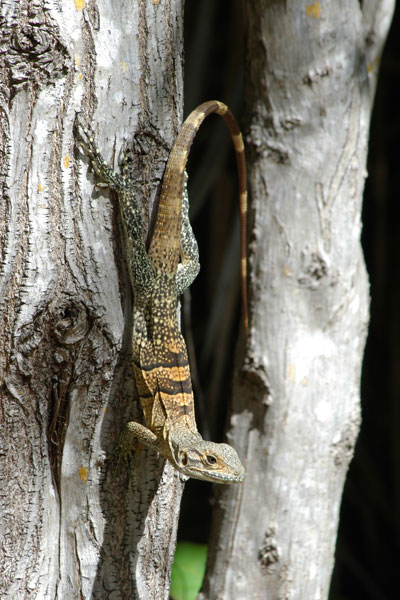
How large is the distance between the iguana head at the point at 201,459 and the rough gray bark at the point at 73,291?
0.11 m

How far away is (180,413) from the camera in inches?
92.8

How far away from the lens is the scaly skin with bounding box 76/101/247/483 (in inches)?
84.6

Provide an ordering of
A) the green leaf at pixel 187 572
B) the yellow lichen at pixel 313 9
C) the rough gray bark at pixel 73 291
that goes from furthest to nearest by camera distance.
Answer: the green leaf at pixel 187 572 → the yellow lichen at pixel 313 9 → the rough gray bark at pixel 73 291

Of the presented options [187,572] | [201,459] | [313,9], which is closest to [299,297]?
[201,459]

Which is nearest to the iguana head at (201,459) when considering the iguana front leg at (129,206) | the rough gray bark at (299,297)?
the iguana front leg at (129,206)

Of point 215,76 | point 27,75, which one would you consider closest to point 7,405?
point 27,75

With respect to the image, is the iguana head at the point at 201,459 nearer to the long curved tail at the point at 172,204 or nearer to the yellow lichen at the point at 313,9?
the long curved tail at the point at 172,204

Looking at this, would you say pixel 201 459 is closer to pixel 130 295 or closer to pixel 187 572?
pixel 130 295

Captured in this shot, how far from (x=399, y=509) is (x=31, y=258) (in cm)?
434

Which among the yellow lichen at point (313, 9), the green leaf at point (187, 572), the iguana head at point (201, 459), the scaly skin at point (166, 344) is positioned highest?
the yellow lichen at point (313, 9)

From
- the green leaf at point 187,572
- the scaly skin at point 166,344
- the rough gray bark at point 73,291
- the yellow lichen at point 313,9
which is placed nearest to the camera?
the rough gray bark at point 73,291

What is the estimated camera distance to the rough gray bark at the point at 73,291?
1.87 m

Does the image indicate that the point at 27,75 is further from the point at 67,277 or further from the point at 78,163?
the point at 67,277

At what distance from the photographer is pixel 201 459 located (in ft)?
7.37
